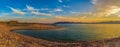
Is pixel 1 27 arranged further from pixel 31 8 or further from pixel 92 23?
pixel 92 23

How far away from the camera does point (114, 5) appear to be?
4.70 meters

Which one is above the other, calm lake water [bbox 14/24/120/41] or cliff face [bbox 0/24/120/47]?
calm lake water [bbox 14/24/120/41]

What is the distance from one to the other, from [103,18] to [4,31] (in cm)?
133

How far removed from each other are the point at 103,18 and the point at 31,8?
95cm

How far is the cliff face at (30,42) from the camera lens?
4.68 meters

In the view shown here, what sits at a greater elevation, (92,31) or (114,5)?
(114,5)

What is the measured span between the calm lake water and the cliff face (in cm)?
5

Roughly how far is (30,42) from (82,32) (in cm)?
70

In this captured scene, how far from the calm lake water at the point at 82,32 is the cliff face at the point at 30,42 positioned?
0.05 meters

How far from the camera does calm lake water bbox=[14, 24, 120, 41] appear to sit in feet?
15.3

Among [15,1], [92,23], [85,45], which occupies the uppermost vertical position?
[15,1]

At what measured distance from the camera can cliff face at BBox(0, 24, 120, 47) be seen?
15.4 feet

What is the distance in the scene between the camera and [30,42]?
15.5 feet

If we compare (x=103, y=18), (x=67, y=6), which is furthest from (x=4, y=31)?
(x=103, y=18)
